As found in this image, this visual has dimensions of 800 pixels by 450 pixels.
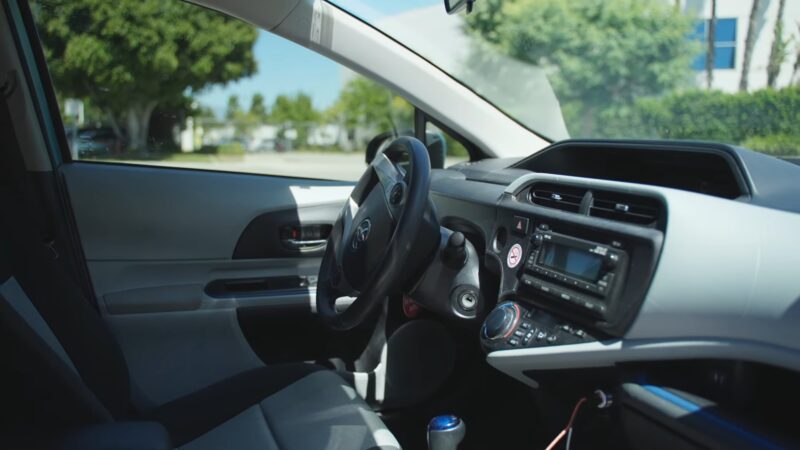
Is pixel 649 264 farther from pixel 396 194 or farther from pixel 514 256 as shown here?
pixel 396 194

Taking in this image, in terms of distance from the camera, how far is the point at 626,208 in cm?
150

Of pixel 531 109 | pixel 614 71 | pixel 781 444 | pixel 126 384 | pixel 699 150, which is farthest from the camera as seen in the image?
pixel 614 71

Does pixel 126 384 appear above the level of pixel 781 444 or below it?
below

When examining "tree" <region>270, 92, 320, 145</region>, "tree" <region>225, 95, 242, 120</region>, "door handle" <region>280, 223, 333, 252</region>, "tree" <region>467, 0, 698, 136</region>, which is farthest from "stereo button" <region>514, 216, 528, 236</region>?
"tree" <region>270, 92, 320, 145</region>

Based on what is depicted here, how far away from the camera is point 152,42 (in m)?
6.80

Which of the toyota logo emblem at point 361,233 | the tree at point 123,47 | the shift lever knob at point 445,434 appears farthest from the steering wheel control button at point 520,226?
the tree at point 123,47

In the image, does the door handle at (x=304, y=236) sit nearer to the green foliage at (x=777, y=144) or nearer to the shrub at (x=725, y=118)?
the shrub at (x=725, y=118)

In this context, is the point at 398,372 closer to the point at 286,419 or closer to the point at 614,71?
the point at 286,419

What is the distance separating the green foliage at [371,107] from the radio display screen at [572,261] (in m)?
1.04

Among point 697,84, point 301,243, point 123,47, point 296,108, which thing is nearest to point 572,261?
point 301,243

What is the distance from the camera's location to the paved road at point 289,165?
2693 mm

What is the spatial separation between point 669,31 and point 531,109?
15.7ft

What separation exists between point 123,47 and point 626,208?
5.99 m

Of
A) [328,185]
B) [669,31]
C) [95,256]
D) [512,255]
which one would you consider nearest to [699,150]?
[512,255]
